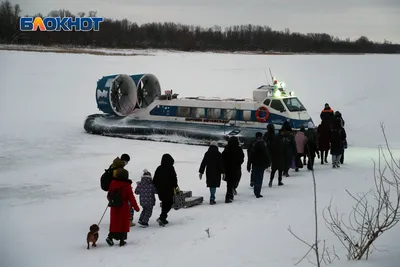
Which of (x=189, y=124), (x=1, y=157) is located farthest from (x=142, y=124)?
(x=1, y=157)

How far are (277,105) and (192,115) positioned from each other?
9.15 feet

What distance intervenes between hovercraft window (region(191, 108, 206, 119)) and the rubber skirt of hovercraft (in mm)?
312

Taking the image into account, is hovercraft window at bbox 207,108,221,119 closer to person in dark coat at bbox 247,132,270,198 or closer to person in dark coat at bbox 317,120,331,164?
person in dark coat at bbox 317,120,331,164

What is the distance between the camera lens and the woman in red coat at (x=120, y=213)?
303 inches

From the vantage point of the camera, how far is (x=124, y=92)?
2144cm

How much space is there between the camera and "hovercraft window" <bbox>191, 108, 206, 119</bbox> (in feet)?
60.3

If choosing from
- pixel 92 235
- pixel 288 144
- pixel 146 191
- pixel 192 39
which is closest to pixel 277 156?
pixel 288 144

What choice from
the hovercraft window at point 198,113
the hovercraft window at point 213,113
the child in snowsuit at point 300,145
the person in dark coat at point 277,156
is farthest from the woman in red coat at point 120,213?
the hovercraft window at point 198,113

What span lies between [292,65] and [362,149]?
26676 millimetres

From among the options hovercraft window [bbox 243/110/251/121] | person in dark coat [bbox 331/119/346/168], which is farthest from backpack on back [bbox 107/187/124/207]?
hovercraft window [bbox 243/110/251/121]

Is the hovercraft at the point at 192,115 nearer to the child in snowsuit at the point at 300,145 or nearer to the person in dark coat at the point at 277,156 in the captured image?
the child in snowsuit at the point at 300,145

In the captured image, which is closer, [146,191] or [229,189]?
[146,191]

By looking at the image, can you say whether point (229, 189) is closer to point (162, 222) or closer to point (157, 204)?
point (157, 204)

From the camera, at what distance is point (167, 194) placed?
28.5 feet
